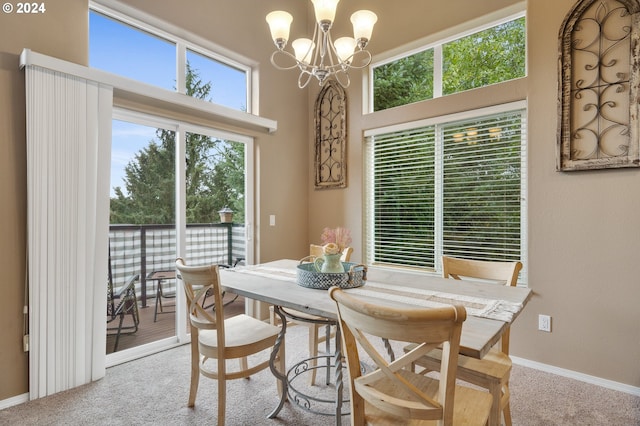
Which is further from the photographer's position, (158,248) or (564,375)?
(158,248)

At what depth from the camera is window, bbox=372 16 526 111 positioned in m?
2.81

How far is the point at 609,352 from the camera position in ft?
7.59

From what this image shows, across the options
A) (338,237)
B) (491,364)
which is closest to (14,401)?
(338,237)

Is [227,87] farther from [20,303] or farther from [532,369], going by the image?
[532,369]

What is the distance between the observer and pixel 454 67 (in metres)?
3.07

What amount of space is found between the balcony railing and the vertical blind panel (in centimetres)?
28

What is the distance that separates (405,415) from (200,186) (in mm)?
2604

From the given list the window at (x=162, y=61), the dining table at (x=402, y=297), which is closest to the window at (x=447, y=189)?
the dining table at (x=402, y=297)

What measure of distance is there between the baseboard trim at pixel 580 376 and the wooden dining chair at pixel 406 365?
1.63 metres

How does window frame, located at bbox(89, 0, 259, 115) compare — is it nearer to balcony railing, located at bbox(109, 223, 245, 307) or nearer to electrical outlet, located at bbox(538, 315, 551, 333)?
balcony railing, located at bbox(109, 223, 245, 307)

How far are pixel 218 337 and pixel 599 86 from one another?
2878mm

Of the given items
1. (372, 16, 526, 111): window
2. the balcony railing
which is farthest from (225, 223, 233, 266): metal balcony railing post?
(372, 16, 526, 111): window

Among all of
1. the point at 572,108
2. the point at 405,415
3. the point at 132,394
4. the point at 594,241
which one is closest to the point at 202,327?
the point at 132,394

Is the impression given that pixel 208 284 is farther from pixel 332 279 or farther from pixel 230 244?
pixel 230 244
